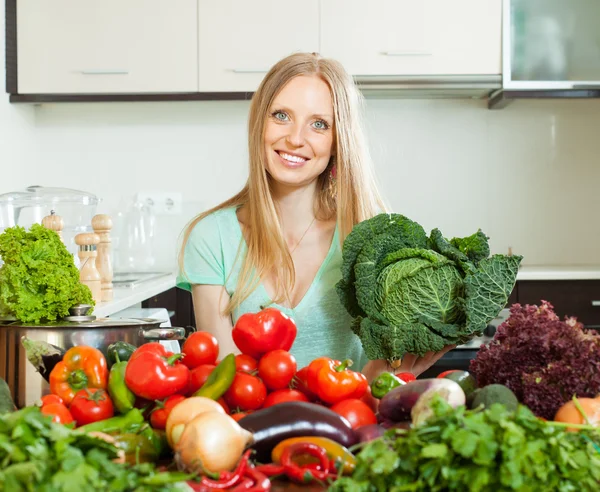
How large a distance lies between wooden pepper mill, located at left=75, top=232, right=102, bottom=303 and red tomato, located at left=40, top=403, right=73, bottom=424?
57.5 inches

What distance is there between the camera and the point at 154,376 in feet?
2.93

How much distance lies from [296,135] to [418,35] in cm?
172

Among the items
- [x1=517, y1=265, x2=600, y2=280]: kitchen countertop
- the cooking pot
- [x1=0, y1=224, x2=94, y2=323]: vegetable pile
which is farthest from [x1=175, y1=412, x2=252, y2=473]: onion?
[x1=517, y1=265, x2=600, y2=280]: kitchen countertop

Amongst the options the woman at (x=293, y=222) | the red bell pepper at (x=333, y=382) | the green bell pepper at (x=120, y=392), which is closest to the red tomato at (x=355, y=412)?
the red bell pepper at (x=333, y=382)

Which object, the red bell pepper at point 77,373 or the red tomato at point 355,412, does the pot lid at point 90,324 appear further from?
the red tomato at point 355,412

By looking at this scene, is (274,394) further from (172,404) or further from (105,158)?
(105,158)

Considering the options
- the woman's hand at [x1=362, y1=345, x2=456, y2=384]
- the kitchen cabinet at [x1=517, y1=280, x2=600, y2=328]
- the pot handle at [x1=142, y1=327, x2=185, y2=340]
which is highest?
the pot handle at [x1=142, y1=327, x2=185, y2=340]

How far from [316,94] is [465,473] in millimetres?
1173

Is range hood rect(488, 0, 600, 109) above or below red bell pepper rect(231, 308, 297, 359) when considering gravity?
above

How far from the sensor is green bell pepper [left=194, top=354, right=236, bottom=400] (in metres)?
0.91

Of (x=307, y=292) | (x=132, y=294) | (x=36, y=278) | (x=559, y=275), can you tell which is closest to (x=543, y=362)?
(x=36, y=278)

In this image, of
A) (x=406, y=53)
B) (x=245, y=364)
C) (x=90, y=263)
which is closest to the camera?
(x=245, y=364)

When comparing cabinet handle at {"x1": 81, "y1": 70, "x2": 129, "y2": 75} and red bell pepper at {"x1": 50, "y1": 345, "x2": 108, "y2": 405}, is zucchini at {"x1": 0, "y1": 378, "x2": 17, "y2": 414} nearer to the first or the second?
red bell pepper at {"x1": 50, "y1": 345, "x2": 108, "y2": 405}

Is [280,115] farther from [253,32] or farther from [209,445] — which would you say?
[253,32]
